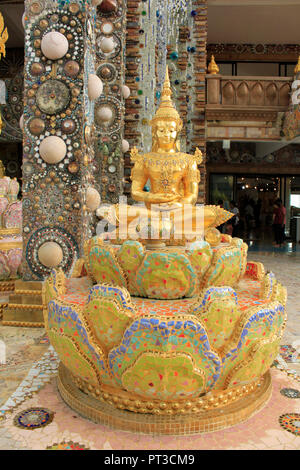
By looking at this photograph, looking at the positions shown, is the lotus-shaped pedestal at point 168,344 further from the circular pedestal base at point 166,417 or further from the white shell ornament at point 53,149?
the white shell ornament at point 53,149

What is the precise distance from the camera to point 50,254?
3350 millimetres

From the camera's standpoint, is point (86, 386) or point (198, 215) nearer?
point (86, 386)

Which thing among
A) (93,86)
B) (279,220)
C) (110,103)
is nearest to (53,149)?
(93,86)

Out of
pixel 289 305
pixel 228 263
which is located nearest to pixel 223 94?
pixel 289 305

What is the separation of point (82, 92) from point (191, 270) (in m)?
2.03

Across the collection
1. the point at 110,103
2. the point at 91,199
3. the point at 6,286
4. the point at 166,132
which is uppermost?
the point at 110,103

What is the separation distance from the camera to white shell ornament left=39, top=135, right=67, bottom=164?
326 centimetres

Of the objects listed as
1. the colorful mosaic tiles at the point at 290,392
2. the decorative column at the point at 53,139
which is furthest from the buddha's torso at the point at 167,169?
the colorful mosaic tiles at the point at 290,392

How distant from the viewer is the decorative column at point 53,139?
329 cm

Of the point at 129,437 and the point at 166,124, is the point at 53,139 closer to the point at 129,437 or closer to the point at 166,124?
the point at 166,124

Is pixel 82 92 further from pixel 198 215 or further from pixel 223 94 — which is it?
pixel 223 94

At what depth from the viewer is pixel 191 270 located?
78.4 inches

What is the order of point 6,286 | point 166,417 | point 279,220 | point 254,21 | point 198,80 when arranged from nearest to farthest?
1. point 166,417
2. point 6,286
3. point 198,80
4. point 254,21
5. point 279,220

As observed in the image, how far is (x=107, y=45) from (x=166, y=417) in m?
4.40
